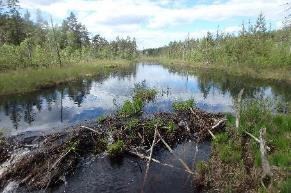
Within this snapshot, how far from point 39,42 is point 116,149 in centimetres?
7936

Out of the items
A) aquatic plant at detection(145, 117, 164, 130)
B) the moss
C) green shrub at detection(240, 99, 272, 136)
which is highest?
green shrub at detection(240, 99, 272, 136)

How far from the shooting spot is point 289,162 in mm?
11852

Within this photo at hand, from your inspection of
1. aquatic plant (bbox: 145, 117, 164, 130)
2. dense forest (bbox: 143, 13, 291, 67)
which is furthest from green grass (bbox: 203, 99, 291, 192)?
dense forest (bbox: 143, 13, 291, 67)

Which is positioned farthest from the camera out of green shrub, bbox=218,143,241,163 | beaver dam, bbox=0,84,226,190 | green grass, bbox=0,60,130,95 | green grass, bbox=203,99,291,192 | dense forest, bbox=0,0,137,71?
dense forest, bbox=0,0,137,71

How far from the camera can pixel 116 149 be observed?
16641 millimetres

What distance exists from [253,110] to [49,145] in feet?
36.1

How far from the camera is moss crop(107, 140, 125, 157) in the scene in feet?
54.5

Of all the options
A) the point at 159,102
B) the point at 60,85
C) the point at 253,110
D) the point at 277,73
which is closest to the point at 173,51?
the point at 277,73

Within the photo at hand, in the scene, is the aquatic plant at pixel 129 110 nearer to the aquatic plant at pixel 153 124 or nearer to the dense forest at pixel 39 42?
the aquatic plant at pixel 153 124

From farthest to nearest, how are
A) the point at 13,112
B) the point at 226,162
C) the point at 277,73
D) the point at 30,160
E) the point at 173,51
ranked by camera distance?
the point at 173,51 → the point at 277,73 → the point at 13,112 → the point at 30,160 → the point at 226,162

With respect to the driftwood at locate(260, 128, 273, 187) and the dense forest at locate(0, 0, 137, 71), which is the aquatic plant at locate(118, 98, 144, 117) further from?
the dense forest at locate(0, 0, 137, 71)

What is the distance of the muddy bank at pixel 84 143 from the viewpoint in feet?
46.3

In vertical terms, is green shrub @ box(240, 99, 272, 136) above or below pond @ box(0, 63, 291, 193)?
above

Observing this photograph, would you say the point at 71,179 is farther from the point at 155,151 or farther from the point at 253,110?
the point at 253,110
